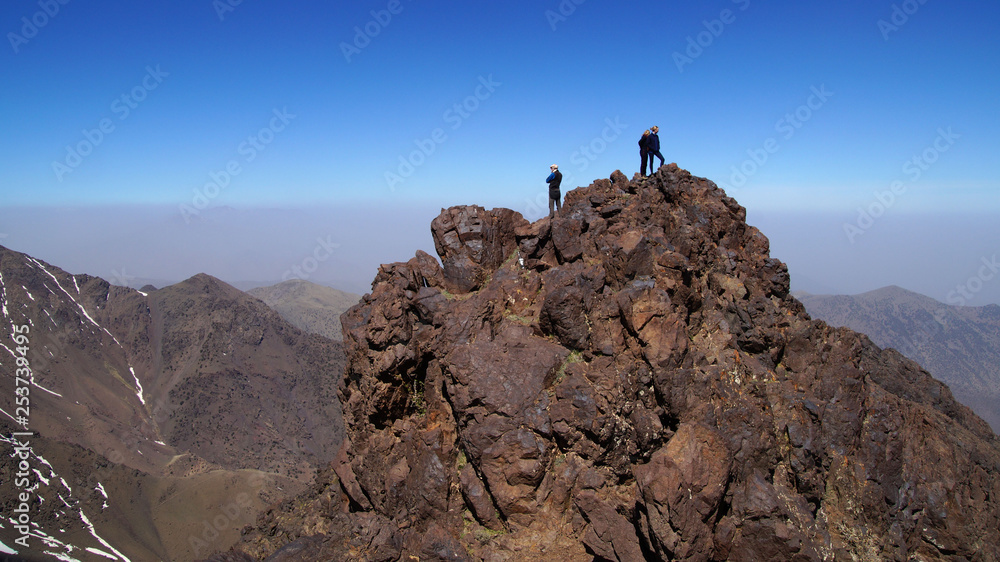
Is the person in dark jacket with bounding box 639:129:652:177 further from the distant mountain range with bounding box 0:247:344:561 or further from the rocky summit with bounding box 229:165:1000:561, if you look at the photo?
the distant mountain range with bounding box 0:247:344:561

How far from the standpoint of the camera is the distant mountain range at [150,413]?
54.3 m

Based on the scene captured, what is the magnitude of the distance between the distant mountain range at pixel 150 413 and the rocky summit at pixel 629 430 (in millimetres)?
49010

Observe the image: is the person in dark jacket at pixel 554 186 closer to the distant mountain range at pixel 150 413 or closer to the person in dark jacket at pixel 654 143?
the person in dark jacket at pixel 654 143

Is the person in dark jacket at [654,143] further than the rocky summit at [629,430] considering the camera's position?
Yes

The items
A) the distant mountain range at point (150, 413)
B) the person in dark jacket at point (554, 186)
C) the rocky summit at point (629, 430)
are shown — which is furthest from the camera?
the distant mountain range at point (150, 413)

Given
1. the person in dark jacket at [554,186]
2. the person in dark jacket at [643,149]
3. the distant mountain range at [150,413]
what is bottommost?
the distant mountain range at [150,413]

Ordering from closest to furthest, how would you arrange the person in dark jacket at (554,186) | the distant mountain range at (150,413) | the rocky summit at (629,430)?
the rocky summit at (629,430) < the person in dark jacket at (554,186) < the distant mountain range at (150,413)

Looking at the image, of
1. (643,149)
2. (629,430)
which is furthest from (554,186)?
(629,430)

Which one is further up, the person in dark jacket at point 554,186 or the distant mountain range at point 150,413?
the person in dark jacket at point 554,186

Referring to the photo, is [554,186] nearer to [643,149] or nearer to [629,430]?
[643,149]

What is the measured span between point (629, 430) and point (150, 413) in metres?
96.1

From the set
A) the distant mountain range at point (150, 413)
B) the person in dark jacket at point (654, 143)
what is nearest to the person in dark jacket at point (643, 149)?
the person in dark jacket at point (654, 143)

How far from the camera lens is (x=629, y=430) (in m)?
14.5

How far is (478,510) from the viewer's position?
48.1 ft
